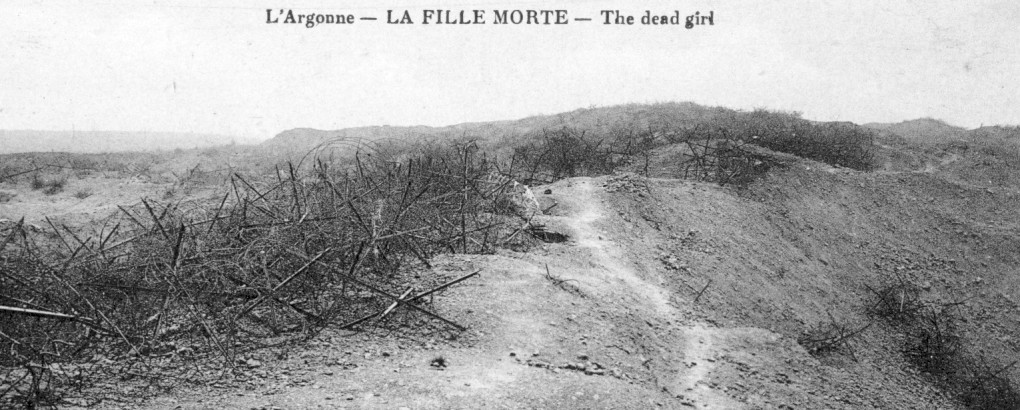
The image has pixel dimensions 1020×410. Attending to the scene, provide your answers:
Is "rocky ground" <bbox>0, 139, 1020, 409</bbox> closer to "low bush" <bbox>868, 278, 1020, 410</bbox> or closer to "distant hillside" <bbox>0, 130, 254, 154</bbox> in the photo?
"low bush" <bbox>868, 278, 1020, 410</bbox>

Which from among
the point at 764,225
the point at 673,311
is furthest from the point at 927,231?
the point at 673,311

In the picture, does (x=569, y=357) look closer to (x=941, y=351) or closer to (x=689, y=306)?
(x=689, y=306)

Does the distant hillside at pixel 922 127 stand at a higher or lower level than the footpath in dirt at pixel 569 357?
higher

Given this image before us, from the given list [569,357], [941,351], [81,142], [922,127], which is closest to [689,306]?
[569,357]

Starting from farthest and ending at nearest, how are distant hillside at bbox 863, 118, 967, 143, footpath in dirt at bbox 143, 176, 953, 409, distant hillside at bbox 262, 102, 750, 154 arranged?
distant hillside at bbox 863, 118, 967, 143
distant hillside at bbox 262, 102, 750, 154
footpath in dirt at bbox 143, 176, 953, 409

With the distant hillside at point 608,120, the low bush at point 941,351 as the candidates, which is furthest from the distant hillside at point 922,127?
the low bush at point 941,351

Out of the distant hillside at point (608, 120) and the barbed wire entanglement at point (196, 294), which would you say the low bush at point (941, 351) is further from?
the distant hillside at point (608, 120)

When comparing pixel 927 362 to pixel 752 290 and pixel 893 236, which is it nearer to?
pixel 752 290

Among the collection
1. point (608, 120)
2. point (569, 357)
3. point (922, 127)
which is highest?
point (608, 120)

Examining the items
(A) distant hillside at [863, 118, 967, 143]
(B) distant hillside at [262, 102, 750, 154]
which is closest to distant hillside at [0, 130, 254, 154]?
(B) distant hillside at [262, 102, 750, 154]
